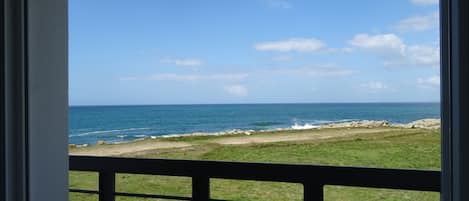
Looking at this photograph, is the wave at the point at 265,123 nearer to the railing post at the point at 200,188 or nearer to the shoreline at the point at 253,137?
the shoreline at the point at 253,137

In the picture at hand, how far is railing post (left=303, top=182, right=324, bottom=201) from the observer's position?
1.51 metres

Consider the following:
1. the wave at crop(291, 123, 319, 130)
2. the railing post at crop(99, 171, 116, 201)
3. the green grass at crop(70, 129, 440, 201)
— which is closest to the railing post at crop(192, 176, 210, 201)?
the railing post at crop(99, 171, 116, 201)

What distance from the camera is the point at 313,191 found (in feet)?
4.99

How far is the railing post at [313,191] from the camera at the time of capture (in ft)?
4.96

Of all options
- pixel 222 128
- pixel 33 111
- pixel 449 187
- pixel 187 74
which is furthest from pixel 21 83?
pixel 222 128

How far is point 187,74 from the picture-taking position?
18.7m

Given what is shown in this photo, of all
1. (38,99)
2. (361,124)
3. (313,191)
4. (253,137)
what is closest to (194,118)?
(253,137)

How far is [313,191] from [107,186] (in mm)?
865

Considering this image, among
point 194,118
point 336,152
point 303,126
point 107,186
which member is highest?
point 107,186

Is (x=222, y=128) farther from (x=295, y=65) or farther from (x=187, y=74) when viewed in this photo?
(x=295, y=65)

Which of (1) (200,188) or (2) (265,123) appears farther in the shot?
(2) (265,123)

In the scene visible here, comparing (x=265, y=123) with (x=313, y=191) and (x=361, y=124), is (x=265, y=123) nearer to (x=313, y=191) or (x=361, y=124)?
(x=361, y=124)

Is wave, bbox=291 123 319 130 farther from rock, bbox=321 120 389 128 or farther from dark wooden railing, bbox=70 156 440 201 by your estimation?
dark wooden railing, bbox=70 156 440 201

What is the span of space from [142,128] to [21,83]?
2076cm
